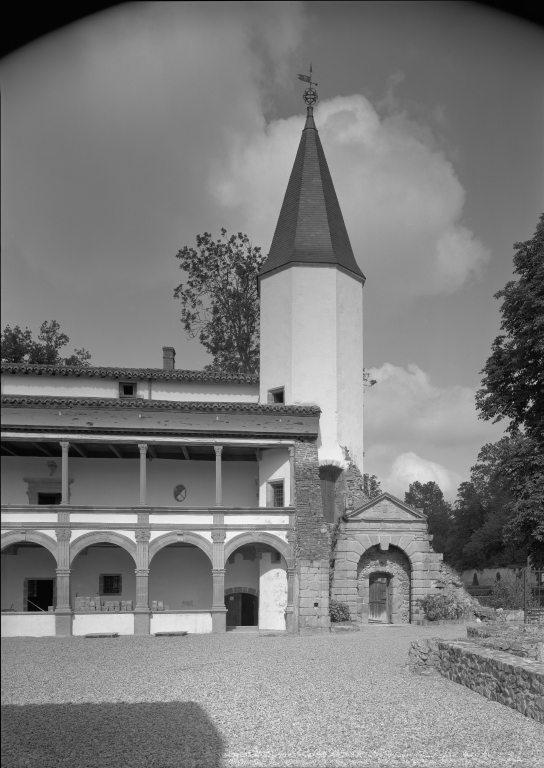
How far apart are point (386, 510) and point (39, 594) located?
1294cm

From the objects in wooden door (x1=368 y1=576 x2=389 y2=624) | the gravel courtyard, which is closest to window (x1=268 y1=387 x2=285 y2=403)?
wooden door (x1=368 y1=576 x2=389 y2=624)

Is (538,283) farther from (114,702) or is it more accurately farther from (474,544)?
(474,544)

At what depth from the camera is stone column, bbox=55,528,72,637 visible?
27203mm

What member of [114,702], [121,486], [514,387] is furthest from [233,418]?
[114,702]

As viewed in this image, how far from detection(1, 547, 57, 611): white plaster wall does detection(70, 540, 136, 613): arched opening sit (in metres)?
0.92

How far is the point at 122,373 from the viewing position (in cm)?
3388

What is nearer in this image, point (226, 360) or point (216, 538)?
point (216, 538)

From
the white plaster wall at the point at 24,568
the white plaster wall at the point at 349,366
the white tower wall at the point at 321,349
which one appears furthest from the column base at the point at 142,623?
the white plaster wall at the point at 349,366

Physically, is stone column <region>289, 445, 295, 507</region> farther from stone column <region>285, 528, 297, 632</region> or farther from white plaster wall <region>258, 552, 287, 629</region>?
white plaster wall <region>258, 552, 287, 629</region>

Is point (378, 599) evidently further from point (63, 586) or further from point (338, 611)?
point (63, 586)

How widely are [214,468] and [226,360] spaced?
35.2 ft

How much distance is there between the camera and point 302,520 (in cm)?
2911

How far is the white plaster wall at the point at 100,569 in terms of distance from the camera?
30.7 metres

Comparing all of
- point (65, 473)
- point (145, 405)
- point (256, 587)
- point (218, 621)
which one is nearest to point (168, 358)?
point (145, 405)
